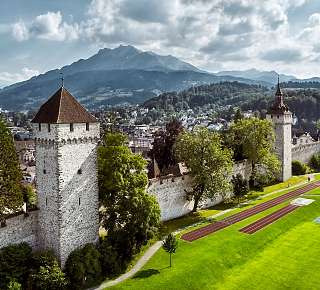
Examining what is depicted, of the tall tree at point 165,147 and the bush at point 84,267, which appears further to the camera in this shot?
the tall tree at point 165,147

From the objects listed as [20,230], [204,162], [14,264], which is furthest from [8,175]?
[204,162]

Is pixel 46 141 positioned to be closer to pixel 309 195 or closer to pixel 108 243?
pixel 108 243

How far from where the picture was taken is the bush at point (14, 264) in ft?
102

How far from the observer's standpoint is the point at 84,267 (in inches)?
1288

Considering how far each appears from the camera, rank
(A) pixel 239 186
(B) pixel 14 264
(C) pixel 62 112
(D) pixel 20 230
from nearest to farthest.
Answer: (B) pixel 14 264, (C) pixel 62 112, (D) pixel 20 230, (A) pixel 239 186

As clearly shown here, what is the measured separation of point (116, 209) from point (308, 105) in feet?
581

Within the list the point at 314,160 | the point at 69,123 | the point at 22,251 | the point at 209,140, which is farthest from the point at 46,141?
the point at 314,160

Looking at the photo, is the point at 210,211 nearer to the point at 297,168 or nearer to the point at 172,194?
the point at 172,194

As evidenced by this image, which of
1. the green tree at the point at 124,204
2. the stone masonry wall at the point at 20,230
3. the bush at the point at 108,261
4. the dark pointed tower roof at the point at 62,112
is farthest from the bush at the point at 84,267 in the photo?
the dark pointed tower roof at the point at 62,112

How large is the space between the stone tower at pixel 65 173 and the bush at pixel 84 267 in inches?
26.8

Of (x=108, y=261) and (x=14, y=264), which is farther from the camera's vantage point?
(x=108, y=261)

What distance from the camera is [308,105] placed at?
651 ft

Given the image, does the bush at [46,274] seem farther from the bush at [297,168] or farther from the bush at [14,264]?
the bush at [297,168]

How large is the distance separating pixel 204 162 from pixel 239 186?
10498mm
